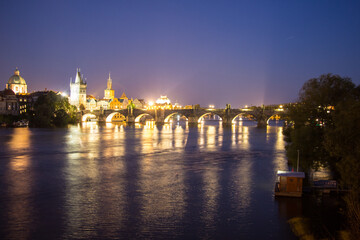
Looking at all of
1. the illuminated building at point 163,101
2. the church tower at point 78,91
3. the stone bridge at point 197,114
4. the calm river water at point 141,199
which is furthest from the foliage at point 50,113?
the illuminated building at point 163,101

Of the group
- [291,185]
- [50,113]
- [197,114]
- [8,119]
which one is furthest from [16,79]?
[291,185]

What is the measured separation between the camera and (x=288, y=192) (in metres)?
19.2

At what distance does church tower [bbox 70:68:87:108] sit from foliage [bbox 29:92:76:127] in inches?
2700

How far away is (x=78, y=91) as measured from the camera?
6284 inches

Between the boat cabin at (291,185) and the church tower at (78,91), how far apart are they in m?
149

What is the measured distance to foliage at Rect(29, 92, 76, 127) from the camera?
274 ft

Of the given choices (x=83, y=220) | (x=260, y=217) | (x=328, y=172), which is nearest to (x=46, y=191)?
(x=83, y=220)

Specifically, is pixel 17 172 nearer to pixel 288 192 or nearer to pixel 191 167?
pixel 191 167

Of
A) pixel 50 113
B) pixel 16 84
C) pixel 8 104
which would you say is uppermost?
pixel 16 84

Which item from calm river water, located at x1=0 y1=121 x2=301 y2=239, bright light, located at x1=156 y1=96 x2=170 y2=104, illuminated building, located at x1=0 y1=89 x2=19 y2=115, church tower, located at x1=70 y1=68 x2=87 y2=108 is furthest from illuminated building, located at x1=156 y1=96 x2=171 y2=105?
calm river water, located at x1=0 y1=121 x2=301 y2=239

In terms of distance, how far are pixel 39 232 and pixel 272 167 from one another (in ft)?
67.7

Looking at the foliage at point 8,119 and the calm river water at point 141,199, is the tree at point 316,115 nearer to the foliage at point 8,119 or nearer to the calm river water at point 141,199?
the calm river water at point 141,199

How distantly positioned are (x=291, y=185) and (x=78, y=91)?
15170 centimetres

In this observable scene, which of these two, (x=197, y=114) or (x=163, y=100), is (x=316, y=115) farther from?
(x=163, y=100)
